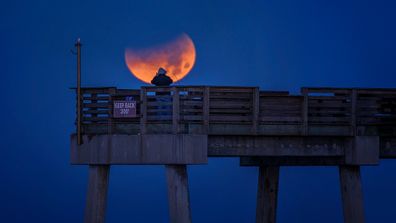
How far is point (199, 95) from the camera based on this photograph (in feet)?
74.4

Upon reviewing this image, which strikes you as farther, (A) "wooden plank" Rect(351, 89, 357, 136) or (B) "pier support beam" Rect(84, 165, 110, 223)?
(A) "wooden plank" Rect(351, 89, 357, 136)

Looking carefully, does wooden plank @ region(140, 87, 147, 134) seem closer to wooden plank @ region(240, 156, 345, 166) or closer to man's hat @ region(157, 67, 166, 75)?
man's hat @ region(157, 67, 166, 75)

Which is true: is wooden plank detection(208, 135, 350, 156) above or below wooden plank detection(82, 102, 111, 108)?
below

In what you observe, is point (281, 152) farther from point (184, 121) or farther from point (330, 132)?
point (184, 121)

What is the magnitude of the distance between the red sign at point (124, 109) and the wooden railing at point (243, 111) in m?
0.14

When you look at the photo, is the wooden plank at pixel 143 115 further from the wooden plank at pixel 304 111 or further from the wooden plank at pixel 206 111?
the wooden plank at pixel 304 111

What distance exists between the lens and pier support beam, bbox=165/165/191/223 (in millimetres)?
22328

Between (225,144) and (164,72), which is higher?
(164,72)

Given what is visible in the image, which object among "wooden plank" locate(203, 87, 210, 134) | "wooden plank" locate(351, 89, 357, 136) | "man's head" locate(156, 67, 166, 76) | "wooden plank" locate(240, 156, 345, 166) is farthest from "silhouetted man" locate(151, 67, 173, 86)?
"wooden plank" locate(240, 156, 345, 166)

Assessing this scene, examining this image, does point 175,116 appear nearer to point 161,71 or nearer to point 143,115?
point 143,115

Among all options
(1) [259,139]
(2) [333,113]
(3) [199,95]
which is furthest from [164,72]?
(2) [333,113]

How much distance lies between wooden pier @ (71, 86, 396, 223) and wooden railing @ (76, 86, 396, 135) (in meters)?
0.03

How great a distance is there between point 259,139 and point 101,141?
475 cm

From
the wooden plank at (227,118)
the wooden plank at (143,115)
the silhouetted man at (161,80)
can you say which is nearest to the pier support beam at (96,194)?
the wooden plank at (143,115)
